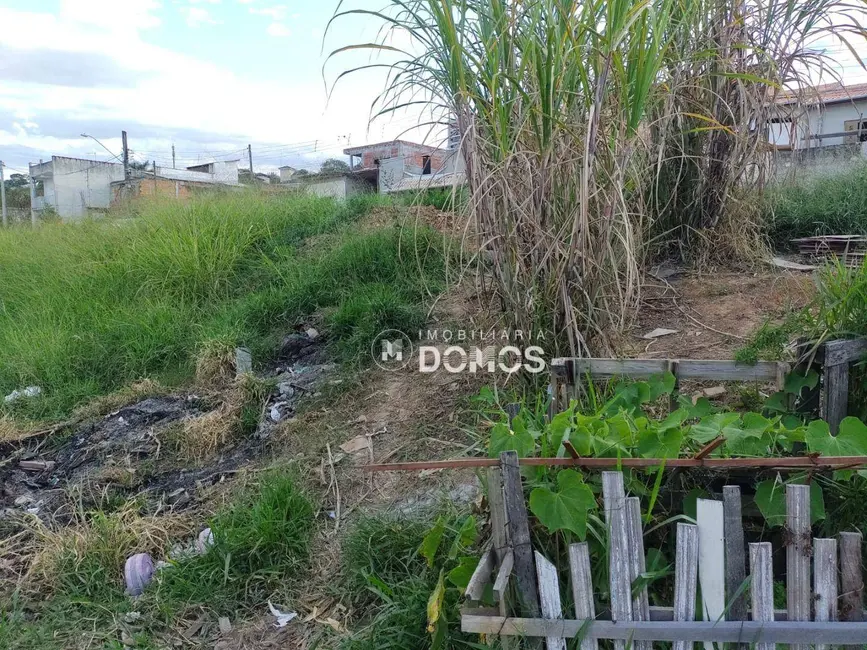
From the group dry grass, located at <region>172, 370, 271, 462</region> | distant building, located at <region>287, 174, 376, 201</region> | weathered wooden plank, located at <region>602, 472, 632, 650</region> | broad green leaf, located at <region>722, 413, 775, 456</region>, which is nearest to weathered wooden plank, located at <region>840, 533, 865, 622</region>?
broad green leaf, located at <region>722, 413, 775, 456</region>

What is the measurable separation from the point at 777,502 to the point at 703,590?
1.00 feet

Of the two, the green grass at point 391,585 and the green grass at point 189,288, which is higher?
the green grass at point 189,288

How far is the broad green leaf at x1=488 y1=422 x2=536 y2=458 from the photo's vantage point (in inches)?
64.5

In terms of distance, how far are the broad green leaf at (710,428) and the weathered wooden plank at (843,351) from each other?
0.40 metres

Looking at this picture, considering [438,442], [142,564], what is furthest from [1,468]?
[438,442]

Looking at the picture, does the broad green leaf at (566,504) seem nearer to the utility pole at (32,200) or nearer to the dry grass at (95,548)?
the dry grass at (95,548)

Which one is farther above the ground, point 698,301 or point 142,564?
point 698,301

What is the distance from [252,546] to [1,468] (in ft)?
7.04

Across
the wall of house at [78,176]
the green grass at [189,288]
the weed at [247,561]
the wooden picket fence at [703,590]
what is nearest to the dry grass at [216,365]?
the green grass at [189,288]

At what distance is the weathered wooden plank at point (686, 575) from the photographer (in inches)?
57.6

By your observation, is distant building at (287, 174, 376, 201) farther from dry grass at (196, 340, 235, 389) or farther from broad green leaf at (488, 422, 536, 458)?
broad green leaf at (488, 422, 536, 458)

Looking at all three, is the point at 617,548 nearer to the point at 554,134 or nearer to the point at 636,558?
the point at 636,558

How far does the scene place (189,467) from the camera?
3391 mm

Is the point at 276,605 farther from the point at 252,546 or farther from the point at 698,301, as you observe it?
the point at 698,301
